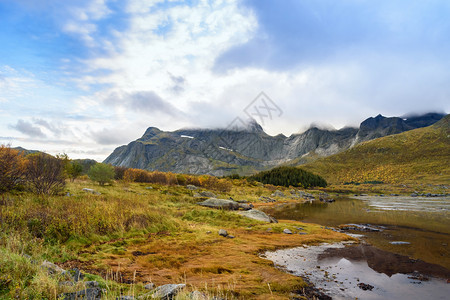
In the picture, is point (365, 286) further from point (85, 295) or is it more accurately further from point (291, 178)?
point (291, 178)

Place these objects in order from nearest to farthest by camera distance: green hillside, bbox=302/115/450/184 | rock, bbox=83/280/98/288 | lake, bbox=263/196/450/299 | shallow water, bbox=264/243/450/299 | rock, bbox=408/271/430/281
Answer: rock, bbox=83/280/98/288 → shallow water, bbox=264/243/450/299 → lake, bbox=263/196/450/299 → rock, bbox=408/271/430/281 → green hillside, bbox=302/115/450/184

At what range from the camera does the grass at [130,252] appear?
636 centimetres

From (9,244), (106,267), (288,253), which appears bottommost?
(288,253)

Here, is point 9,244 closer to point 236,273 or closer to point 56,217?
point 56,217

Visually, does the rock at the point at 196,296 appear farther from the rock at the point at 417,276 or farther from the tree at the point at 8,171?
the tree at the point at 8,171

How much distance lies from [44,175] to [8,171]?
8.25 feet

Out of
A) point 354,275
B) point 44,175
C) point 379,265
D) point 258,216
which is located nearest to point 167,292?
point 354,275

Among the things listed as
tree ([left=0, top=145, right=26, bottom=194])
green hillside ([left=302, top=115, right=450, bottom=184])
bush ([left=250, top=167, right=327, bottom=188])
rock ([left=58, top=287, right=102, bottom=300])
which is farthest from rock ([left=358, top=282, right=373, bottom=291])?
green hillside ([left=302, top=115, right=450, bottom=184])

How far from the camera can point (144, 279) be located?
809 centimetres

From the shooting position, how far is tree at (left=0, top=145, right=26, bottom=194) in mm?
17828

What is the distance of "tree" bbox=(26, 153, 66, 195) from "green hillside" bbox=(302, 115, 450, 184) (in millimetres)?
117591

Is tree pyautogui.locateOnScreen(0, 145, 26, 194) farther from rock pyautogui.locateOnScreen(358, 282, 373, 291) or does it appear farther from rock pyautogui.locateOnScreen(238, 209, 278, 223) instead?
rock pyautogui.locateOnScreen(358, 282, 373, 291)

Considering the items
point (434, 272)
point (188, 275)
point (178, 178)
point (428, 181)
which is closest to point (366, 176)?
point (428, 181)

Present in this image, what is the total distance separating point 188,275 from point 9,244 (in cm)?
659
